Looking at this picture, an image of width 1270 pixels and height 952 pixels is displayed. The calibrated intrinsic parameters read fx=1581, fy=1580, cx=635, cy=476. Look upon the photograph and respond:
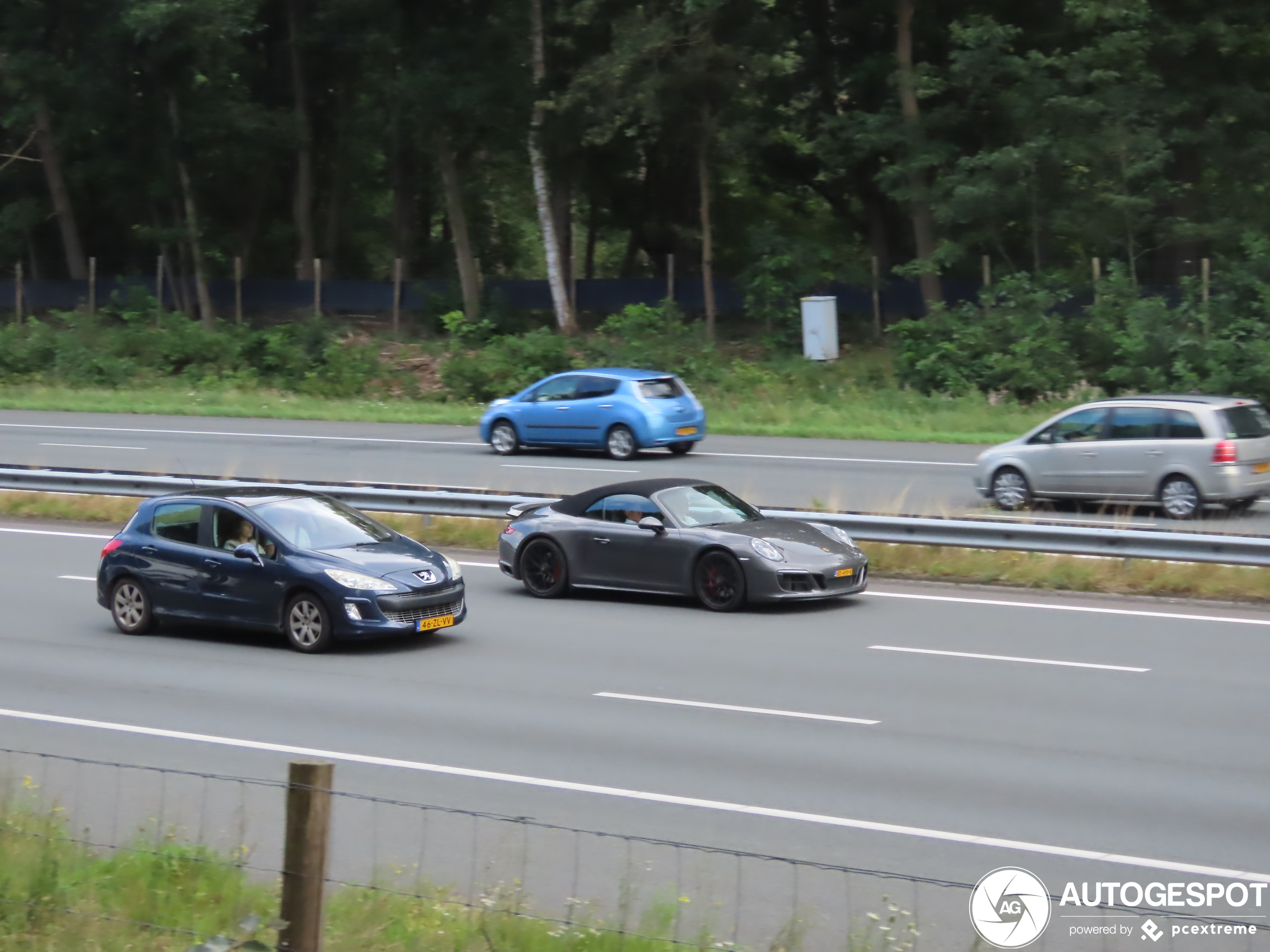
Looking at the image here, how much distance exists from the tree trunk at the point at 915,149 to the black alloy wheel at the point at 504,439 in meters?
16.0

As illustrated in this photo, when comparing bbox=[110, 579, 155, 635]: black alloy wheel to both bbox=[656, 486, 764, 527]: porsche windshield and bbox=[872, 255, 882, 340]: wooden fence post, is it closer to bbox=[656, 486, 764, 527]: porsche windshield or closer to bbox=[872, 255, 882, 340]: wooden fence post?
bbox=[656, 486, 764, 527]: porsche windshield

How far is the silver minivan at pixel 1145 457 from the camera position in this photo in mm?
19281

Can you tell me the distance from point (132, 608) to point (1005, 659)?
7.80 m

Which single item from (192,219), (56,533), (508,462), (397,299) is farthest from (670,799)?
(192,219)

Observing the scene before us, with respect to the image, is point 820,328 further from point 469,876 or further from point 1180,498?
point 469,876

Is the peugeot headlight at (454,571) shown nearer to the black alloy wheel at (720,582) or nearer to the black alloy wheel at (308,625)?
the black alloy wheel at (308,625)

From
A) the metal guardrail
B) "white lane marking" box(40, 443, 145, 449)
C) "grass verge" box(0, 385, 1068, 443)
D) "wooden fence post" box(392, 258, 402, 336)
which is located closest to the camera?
the metal guardrail

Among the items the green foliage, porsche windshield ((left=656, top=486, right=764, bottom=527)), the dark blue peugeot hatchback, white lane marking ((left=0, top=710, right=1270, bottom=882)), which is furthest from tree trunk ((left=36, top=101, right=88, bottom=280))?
white lane marking ((left=0, top=710, right=1270, bottom=882))

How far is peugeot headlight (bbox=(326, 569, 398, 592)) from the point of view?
521 inches

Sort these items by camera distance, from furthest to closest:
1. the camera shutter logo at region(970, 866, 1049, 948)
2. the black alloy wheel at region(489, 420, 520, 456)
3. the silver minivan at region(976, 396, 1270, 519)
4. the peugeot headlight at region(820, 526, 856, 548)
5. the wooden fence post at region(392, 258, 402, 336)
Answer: the wooden fence post at region(392, 258, 402, 336) < the black alloy wheel at region(489, 420, 520, 456) < the silver minivan at region(976, 396, 1270, 519) < the peugeot headlight at region(820, 526, 856, 548) < the camera shutter logo at region(970, 866, 1049, 948)

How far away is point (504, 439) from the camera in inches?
1158

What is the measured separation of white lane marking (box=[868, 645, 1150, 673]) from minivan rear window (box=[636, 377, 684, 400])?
15.3 meters

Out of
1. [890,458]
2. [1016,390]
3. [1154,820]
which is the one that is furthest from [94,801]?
[1016,390]

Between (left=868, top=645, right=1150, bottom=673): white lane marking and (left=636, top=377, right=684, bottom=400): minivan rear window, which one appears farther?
(left=636, top=377, right=684, bottom=400): minivan rear window
